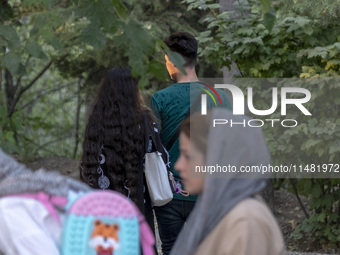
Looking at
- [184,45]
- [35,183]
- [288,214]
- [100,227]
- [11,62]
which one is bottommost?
[288,214]

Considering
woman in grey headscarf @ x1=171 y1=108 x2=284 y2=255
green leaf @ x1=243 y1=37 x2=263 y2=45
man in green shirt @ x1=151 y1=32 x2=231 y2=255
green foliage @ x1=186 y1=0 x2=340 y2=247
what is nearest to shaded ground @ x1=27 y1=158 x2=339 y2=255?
green foliage @ x1=186 y1=0 x2=340 y2=247

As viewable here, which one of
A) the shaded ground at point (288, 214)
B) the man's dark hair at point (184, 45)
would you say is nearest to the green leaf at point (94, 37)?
the man's dark hair at point (184, 45)

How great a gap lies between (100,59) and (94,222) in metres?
8.49

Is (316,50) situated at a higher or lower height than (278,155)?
higher

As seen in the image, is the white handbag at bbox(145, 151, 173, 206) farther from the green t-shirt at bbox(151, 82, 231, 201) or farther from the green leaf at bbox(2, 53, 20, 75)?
the green leaf at bbox(2, 53, 20, 75)

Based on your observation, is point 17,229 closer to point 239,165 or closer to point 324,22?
point 239,165

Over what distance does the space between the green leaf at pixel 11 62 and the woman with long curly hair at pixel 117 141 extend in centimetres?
96

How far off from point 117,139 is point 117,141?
1 cm

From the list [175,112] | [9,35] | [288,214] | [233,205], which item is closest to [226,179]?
[233,205]

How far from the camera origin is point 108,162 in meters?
4.02

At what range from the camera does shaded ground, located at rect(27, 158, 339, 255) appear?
24.8ft

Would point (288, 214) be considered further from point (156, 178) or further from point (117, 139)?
point (117, 139)

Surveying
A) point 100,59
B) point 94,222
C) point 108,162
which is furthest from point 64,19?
point 100,59

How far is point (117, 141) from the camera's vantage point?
4.02 metres
